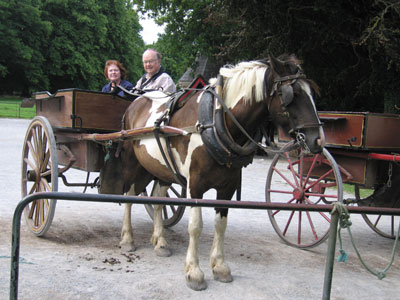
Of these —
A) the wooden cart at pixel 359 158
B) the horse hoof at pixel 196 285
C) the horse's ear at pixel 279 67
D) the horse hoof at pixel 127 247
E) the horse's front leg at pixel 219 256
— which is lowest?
the horse hoof at pixel 127 247

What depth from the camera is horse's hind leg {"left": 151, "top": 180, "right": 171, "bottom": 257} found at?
442 centimetres

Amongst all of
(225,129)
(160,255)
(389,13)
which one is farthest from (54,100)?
(389,13)

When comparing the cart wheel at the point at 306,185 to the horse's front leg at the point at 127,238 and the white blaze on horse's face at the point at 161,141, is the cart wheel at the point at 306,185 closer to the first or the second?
the white blaze on horse's face at the point at 161,141

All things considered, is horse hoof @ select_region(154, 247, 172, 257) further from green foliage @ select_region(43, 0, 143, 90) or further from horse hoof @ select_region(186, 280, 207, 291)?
green foliage @ select_region(43, 0, 143, 90)

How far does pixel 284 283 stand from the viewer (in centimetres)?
371

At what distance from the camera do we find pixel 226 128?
3.49 m

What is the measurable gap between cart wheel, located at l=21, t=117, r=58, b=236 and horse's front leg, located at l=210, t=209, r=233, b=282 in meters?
1.75

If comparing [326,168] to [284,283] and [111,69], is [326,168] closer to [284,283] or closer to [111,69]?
[284,283]

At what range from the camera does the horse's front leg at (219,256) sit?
3723 millimetres

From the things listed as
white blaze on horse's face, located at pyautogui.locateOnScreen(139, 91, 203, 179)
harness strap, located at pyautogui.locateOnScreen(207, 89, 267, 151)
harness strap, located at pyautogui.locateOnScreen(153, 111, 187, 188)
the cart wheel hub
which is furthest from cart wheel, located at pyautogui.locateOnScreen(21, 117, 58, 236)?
the cart wheel hub

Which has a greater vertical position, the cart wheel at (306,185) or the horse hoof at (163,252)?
the cart wheel at (306,185)

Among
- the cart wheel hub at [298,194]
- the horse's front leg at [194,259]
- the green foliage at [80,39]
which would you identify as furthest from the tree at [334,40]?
the green foliage at [80,39]

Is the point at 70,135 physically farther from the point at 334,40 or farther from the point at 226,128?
the point at 334,40

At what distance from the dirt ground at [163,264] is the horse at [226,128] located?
347 millimetres
